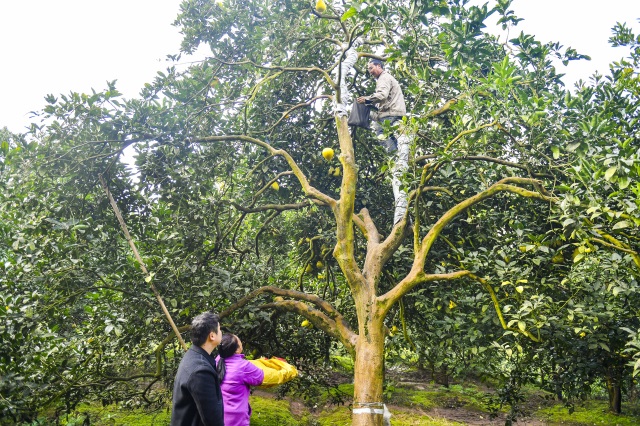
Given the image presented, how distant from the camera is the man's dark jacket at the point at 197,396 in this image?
96.0 inches

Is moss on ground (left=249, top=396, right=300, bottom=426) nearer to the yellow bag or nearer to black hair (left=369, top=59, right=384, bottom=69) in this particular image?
the yellow bag

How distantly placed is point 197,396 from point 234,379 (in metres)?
0.60

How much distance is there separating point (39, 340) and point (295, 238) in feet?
10.9

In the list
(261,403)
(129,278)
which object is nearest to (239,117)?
(129,278)

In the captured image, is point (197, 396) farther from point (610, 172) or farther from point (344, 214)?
point (610, 172)

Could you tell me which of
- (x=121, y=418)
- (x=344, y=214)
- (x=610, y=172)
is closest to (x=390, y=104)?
(x=344, y=214)

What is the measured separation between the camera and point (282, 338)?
17.7 feet

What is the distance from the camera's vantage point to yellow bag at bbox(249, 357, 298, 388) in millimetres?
3304

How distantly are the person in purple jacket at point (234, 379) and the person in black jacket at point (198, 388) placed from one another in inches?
16.2

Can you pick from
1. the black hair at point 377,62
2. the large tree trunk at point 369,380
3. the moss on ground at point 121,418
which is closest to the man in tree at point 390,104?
the black hair at point 377,62

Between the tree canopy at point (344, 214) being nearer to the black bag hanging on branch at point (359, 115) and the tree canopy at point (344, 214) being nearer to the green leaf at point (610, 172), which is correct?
the green leaf at point (610, 172)

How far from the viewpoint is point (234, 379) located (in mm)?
3021

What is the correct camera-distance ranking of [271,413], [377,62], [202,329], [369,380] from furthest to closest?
[271,413] < [377,62] < [369,380] < [202,329]

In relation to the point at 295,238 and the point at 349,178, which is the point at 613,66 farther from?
the point at 295,238
